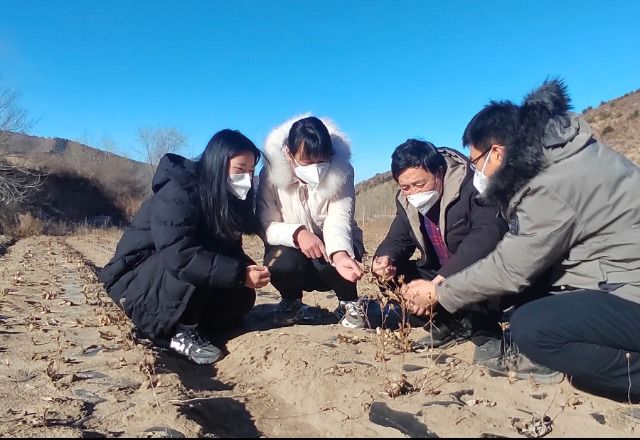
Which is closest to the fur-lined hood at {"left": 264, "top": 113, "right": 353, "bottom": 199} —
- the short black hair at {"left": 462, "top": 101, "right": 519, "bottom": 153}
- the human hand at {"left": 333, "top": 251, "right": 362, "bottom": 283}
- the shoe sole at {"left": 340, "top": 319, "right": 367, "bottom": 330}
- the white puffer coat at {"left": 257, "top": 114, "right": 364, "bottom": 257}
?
the white puffer coat at {"left": 257, "top": 114, "right": 364, "bottom": 257}

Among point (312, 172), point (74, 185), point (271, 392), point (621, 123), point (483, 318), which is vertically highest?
point (621, 123)

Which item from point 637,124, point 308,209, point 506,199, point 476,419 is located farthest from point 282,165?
point 637,124

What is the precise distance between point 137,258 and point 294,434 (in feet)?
6.03

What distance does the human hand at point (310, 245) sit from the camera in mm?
3625

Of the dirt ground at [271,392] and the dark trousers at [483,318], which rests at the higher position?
the dark trousers at [483,318]

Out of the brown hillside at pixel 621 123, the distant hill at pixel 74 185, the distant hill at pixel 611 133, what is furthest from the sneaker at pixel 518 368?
the brown hillside at pixel 621 123

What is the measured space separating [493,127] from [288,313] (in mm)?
2161

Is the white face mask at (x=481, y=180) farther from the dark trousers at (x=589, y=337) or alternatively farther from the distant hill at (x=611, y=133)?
the distant hill at (x=611, y=133)

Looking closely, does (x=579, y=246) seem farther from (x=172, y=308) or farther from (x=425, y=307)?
(x=172, y=308)

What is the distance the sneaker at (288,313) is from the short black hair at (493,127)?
1920 mm

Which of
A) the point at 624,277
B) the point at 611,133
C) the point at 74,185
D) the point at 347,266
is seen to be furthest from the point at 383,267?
the point at 611,133

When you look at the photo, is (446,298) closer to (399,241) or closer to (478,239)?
(478,239)

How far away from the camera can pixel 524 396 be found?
242 cm

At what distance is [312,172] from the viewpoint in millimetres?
3623
